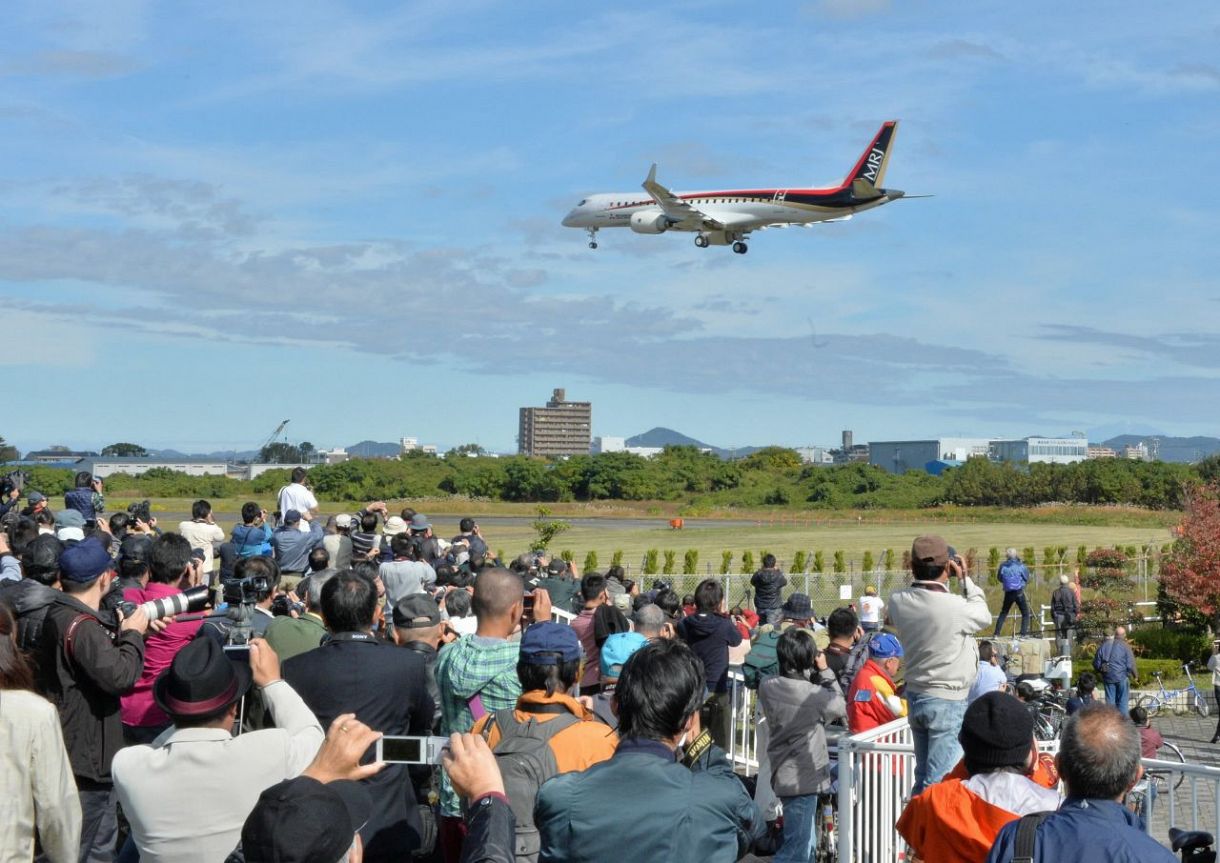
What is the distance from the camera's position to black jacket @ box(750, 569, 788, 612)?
18375 mm

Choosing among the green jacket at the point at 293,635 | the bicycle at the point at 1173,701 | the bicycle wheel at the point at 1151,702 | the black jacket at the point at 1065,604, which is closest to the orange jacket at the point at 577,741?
the green jacket at the point at 293,635

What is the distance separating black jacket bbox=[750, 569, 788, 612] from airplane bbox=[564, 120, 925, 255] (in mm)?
26776

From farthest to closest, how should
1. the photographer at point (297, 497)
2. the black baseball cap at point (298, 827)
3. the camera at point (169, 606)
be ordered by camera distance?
the photographer at point (297, 497) → the camera at point (169, 606) → the black baseball cap at point (298, 827)

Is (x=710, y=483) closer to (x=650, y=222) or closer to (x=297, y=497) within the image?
(x=650, y=222)

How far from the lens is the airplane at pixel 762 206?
4491 cm

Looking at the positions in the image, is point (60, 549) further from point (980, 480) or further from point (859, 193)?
point (980, 480)

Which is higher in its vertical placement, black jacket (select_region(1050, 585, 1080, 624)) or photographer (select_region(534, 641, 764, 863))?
photographer (select_region(534, 641, 764, 863))

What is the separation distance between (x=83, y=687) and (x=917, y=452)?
152 m

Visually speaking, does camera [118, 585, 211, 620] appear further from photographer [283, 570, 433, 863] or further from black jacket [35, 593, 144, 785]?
photographer [283, 570, 433, 863]

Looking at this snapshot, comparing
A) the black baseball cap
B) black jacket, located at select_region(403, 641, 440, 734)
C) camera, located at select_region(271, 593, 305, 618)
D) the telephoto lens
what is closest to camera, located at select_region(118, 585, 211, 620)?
the telephoto lens

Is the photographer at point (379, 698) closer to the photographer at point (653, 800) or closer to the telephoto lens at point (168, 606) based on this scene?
the telephoto lens at point (168, 606)

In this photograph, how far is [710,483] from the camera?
8638 cm

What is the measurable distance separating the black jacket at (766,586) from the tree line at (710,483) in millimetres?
52393

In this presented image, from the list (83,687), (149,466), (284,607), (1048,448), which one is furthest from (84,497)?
(1048,448)
